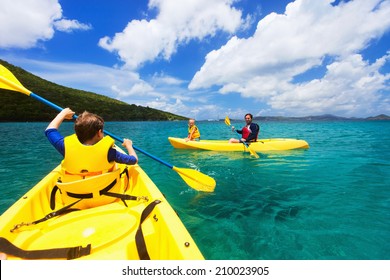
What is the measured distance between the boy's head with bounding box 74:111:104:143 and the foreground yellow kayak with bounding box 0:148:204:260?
3.57ft

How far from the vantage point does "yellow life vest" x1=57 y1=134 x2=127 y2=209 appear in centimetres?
315

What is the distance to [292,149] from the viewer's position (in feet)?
43.5

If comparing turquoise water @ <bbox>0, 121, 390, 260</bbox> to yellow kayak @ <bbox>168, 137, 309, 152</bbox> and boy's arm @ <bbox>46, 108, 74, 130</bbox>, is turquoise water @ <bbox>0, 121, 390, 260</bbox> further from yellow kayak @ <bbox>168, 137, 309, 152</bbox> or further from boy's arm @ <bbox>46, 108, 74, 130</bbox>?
boy's arm @ <bbox>46, 108, 74, 130</bbox>

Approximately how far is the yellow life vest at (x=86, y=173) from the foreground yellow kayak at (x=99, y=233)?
7.2 inches

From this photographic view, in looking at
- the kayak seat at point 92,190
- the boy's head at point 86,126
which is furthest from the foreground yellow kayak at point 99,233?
the boy's head at point 86,126

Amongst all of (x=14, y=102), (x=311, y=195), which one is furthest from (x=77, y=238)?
(x=14, y=102)

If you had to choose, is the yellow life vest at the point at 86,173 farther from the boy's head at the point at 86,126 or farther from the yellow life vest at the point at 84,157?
the boy's head at the point at 86,126

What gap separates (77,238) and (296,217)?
4126 mm

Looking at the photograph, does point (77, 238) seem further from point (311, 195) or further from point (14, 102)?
point (14, 102)

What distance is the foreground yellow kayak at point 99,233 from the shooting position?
233cm

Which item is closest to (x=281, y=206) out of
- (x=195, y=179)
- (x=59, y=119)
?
(x=195, y=179)

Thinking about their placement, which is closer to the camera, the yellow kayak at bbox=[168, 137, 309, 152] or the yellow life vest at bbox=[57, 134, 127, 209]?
the yellow life vest at bbox=[57, 134, 127, 209]

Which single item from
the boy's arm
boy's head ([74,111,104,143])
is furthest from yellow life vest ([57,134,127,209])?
the boy's arm
